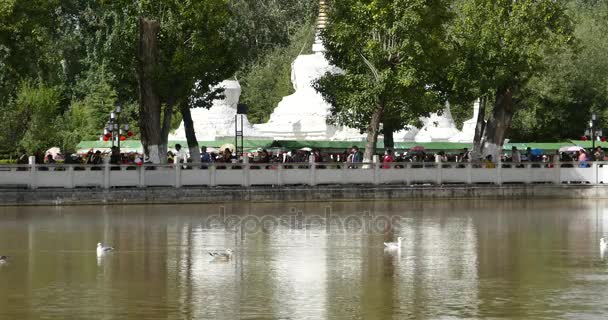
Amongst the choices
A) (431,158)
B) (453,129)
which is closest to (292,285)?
(431,158)

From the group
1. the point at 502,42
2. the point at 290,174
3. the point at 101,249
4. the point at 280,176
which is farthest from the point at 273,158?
the point at 101,249

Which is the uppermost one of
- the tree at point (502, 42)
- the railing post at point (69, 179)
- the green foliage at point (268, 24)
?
the green foliage at point (268, 24)

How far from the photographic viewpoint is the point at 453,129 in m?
64.8

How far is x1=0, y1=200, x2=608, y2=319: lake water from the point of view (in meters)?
17.7

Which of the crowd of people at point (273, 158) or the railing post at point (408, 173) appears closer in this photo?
the crowd of people at point (273, 158)

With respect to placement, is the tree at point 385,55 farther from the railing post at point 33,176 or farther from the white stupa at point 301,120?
the white stupa at point 301,120

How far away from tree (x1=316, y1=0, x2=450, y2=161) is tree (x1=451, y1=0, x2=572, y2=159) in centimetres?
108

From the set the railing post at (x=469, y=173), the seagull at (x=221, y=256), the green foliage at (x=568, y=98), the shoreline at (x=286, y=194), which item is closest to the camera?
the seagull at (x=221, y=256)

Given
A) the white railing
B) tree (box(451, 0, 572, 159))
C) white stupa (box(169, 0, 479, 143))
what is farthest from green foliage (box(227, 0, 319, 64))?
the white railing

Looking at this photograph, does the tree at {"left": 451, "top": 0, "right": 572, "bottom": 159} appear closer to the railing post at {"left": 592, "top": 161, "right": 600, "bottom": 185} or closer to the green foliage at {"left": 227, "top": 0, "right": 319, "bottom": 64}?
the railing post at {"left": 592, "top": 161, "right": 600, "bottom": 185}

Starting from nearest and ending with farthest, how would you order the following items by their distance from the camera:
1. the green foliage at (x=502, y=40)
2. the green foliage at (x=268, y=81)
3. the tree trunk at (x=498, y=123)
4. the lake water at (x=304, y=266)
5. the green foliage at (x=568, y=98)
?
1. the lake water at (x=304, y=266)
2. the green foliage at (x=502, y=40)
3. the tree trunk at (x=498, y=123)
4. the green foliage at (x=568, y=98)
5. the green foliage at (x=268, y=81)

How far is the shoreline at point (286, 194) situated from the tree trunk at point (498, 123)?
433 centimetres

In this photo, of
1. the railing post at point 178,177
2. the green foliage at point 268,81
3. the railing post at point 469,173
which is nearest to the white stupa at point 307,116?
the railing post at point 469,173

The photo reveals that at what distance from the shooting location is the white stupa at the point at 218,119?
197 ft
